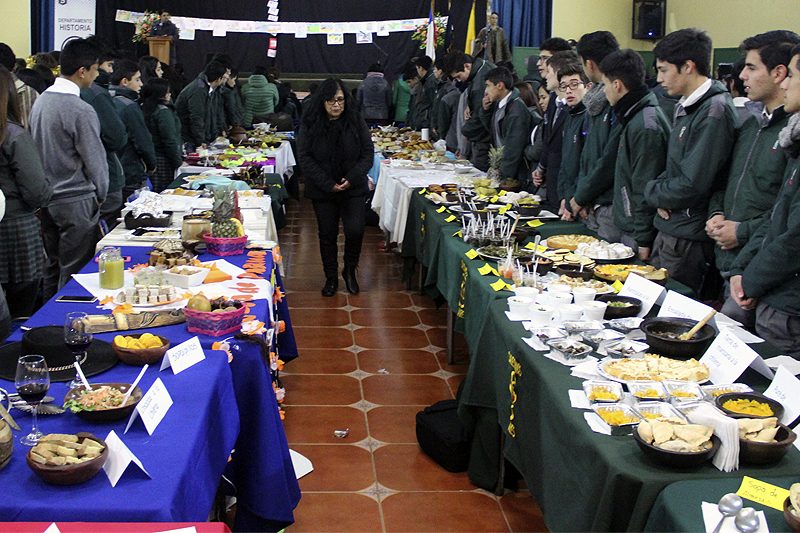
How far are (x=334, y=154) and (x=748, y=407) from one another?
381 cm

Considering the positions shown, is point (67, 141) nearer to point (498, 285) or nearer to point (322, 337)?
point (322, 337)

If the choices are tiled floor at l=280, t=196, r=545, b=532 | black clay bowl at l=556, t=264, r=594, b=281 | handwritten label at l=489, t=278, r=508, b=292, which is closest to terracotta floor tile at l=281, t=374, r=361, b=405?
tiled floor at l=280, t=196, r=545, b=532

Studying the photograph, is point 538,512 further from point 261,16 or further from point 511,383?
point 261,16

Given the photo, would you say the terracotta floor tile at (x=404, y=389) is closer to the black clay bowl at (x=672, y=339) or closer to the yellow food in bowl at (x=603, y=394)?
the black clay bowl at (x=672, y=339)

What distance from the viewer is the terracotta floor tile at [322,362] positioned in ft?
14.0

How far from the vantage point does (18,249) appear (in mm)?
3494

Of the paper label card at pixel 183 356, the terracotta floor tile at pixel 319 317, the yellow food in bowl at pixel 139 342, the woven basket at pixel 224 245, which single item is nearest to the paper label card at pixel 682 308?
the paper label card at pixel 183 356

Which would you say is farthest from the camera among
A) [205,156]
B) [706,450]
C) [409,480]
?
[205,156]

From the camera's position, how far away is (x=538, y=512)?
2973mm

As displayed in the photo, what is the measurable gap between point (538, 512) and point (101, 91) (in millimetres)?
3372

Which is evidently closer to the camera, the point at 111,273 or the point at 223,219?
the point at 111,273

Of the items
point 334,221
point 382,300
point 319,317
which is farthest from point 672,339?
point 334,221

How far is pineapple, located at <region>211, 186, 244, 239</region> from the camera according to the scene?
11.8ft

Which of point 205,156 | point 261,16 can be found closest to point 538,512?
point 205,156
